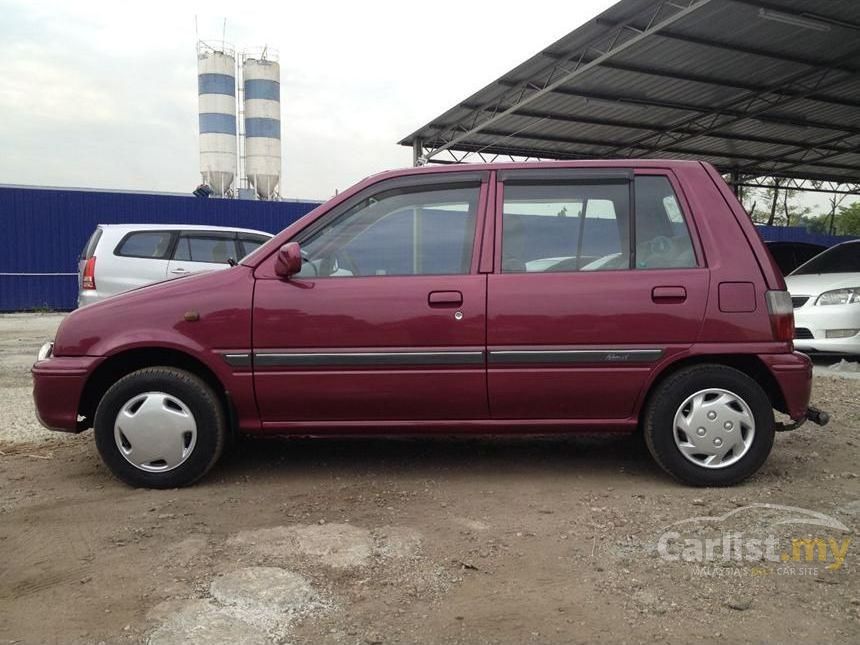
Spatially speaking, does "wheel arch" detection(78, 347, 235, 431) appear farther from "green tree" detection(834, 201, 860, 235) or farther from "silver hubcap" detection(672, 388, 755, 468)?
"green tree" detection(834, 201, 860, 235)

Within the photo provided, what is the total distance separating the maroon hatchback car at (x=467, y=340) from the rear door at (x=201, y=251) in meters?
4.82

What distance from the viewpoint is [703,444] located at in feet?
11.8

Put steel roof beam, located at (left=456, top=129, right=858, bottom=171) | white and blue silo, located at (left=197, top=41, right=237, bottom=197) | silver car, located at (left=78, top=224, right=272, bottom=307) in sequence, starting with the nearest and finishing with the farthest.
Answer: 1. silver car, located at (left=78, top=224, right=272, bottom=307)
2. steel roof beam, located at (left=456, top=129, right=858, bottom=171)
3. white and blue silo, located at (left=197, top=41, right=237, bottom=197)

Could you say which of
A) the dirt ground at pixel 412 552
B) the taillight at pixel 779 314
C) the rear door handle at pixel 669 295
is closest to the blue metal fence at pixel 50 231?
the dirt ground at pixel 412 552

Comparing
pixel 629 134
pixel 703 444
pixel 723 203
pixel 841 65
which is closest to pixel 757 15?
pixel 841 65

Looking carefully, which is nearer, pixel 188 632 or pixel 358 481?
pixel 188 632

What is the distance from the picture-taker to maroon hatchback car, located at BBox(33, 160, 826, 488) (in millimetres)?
3564

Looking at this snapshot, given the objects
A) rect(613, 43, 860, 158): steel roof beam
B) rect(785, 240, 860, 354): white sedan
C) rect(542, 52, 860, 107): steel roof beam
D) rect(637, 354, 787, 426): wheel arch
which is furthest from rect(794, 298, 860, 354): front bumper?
rect(613, 43, 860, 158): steel roof beam

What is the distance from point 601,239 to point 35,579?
3.06 m

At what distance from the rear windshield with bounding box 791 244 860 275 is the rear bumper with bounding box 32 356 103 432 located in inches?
313

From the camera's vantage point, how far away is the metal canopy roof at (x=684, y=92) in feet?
38.8

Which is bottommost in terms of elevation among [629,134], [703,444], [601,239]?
[703,444]

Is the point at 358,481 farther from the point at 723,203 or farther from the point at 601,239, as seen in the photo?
the point at 723,203

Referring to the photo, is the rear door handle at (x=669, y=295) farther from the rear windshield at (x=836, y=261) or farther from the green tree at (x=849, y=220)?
the green tree at (x=849, y=220)
